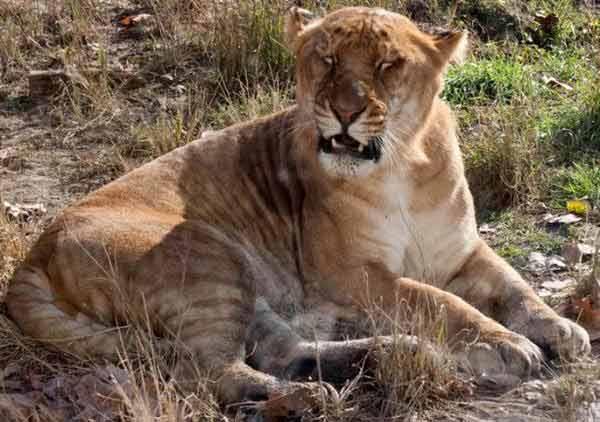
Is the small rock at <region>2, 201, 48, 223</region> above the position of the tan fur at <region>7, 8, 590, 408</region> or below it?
below

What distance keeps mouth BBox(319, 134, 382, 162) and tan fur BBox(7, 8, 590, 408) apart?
4cm

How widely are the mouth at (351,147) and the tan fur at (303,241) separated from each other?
1.4 inches

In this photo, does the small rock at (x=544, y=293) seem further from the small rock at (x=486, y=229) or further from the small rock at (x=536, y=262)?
the small rock at (x=486, y=229)

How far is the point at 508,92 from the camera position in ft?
21.0

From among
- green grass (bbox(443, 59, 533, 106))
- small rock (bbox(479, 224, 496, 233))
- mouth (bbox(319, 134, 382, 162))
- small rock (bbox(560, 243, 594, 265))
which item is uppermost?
mouth (bbox(319, 134, 382, 162))

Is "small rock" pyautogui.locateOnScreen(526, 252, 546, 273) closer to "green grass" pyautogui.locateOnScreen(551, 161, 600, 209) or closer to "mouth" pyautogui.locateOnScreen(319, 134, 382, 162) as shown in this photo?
"green grass" pyautogui.locateOnScreen(551, 161, 600, 209)

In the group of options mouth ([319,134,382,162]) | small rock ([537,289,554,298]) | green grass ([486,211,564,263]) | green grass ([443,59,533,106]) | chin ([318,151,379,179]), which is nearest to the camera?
mouth ([319,134,382,162])

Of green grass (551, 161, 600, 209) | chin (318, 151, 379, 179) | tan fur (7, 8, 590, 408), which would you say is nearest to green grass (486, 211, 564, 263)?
green grass (551, 161, 600, 209)

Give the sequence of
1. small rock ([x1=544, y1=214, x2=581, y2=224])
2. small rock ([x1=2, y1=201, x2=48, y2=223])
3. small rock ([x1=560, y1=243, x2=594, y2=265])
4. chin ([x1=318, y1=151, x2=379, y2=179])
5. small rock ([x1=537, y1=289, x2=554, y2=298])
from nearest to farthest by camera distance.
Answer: chin ([x1=318, y1=151, x2=379, y2=179]) → small rock ([x1=537, y1=289, x2=554, y2=298]) → small rock ([x1=560, y1=243, x2=594, y2=265]) → small rock ([x1=544, y1=214, x2=581, y2=224]) → small rock ([x1=2, y1=201, x2=48, y2=223])

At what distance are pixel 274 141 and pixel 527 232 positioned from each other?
52.0 inches

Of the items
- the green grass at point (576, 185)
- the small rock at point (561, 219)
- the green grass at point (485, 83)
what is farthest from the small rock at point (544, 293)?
the green grass at point (485, 83)

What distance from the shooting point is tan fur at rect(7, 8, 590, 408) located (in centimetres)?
401

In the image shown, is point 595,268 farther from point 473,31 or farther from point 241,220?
point 473,31

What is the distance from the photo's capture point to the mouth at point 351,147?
4.16m
